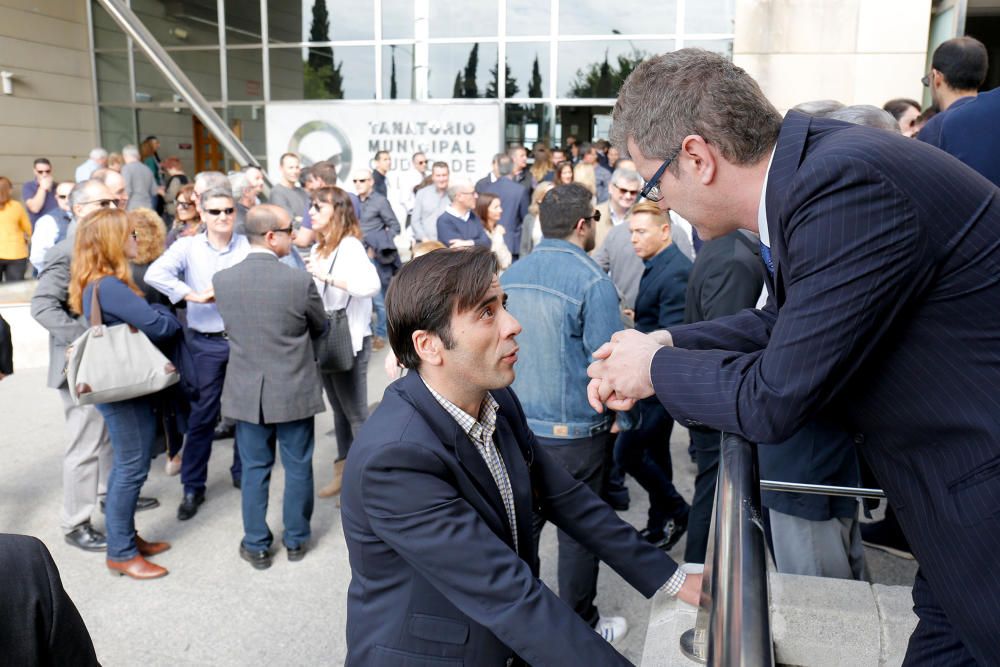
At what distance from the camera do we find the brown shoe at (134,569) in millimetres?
4395

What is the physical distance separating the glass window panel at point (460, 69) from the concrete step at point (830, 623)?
15547 mm

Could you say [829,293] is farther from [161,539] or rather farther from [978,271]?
[161,539]

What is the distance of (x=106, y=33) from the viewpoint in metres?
19.8

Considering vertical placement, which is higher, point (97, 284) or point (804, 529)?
point (97, 284)

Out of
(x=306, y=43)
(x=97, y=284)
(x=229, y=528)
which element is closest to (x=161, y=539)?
(x=229, y=528)

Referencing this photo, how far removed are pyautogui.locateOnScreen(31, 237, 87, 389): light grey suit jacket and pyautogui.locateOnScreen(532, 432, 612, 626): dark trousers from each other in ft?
9.06

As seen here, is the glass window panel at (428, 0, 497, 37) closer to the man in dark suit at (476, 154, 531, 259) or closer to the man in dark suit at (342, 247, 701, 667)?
the man in dark suit at (476, 154, 531, 259)

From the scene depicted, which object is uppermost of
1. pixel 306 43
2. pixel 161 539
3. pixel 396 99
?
pixel 306 43

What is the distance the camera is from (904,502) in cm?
149

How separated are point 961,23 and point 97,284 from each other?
39.2 ft

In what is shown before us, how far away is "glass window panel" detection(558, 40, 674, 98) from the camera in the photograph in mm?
16469

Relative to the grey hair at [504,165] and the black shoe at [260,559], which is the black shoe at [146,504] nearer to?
the black shoe at [260,559]

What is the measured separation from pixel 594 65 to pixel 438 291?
1569 cm

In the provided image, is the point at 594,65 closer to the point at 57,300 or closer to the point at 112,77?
the point at 112,77
